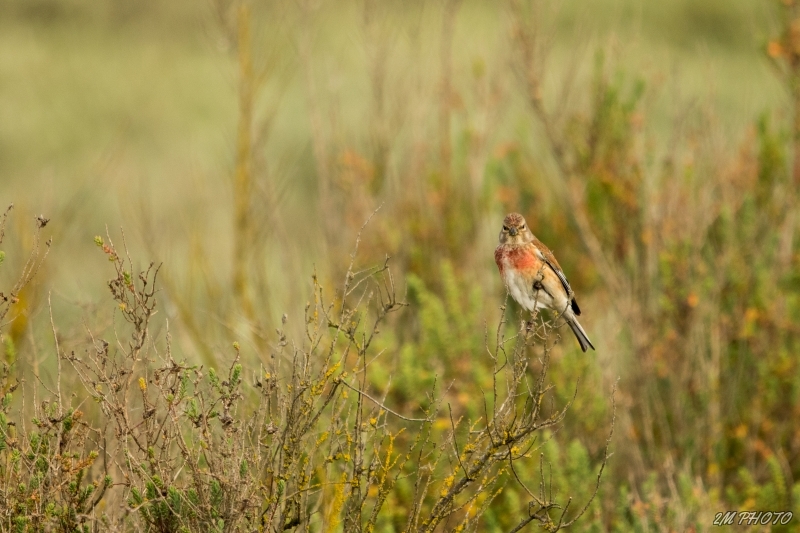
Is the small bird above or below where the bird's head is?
below

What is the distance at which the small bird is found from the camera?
251 inches

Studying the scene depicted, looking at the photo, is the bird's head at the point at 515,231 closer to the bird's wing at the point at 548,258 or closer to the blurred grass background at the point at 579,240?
the bird's wing at the point at 548,258

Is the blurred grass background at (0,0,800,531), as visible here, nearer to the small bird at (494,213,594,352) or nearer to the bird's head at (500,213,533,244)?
the small bird at (494,213,594,352)

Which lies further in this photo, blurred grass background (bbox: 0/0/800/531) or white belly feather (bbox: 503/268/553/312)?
blurred grass background (bbox: 0/0/800/531)

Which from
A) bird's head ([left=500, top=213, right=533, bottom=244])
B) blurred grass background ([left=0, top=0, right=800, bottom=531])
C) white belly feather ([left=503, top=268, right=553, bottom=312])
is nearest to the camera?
white belly feather ([left=503, top=268, right=553, bottom=312])

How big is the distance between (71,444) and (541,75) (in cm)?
579

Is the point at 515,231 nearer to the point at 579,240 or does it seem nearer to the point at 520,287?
the point at 520,287

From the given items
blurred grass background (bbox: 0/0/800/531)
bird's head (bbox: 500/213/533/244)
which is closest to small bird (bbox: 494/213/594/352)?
bird's head (bbox: 500/213/533/244)

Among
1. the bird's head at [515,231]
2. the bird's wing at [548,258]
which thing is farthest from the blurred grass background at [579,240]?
the bird's head at [515,231]

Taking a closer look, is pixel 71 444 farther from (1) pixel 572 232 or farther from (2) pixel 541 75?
(1) pixel 572 232

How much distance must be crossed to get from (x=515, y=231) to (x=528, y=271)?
0.90 ft

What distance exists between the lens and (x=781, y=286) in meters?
10.0

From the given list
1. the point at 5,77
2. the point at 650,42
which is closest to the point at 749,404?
the point at 650,42

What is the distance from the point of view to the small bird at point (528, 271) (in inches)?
251
